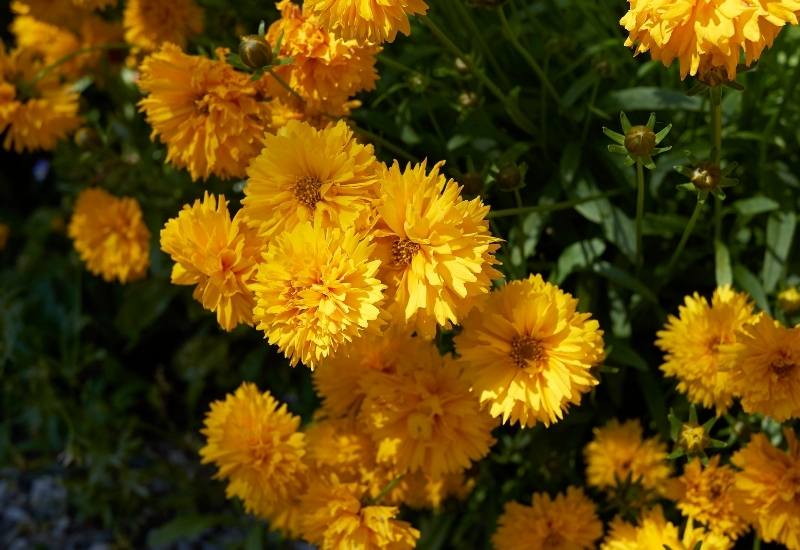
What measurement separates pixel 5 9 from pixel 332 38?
223 centimetres

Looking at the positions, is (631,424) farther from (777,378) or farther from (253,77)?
(253,77)

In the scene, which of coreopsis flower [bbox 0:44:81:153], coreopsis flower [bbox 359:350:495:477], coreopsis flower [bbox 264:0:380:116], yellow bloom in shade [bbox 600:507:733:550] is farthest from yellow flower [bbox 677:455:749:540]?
coreopsis flower [bbox 0:44:81:153]

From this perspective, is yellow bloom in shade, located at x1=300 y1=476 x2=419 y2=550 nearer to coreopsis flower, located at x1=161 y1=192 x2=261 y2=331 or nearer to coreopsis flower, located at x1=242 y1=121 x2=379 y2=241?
coreopsis flower, located at x1=161 y1=192 x2=261 y2=331

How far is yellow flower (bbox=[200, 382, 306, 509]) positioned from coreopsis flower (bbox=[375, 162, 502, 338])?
53cm

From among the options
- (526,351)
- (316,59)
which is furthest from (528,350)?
(316,59)

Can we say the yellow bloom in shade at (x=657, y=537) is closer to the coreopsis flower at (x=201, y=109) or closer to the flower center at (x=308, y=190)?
the flower center at (x=308, y=190)

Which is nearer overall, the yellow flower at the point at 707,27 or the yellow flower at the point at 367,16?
the yellow flower at the point at 707,27

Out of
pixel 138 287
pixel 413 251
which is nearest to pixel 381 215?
pixel 413 251

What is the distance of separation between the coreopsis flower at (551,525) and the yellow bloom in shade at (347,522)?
0.84 feet

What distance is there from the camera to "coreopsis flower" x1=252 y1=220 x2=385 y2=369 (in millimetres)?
1365

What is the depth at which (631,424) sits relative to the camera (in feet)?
6.73

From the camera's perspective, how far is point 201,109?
1.77 meters

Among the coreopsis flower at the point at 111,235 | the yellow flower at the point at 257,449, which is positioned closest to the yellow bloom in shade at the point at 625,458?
the yellow flower at the point at 257,449

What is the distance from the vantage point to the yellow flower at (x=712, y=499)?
72.7 inches
